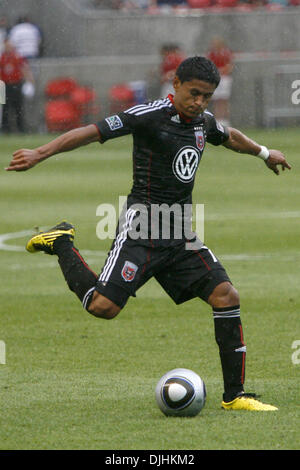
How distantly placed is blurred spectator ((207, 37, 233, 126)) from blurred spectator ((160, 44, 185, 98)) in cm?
85

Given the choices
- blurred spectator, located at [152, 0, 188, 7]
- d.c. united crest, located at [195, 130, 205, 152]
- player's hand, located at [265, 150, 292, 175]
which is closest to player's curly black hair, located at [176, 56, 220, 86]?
d.c. united crest, located at [195, 130, 205, 152]

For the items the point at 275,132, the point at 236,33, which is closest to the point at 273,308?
the point at 275,132

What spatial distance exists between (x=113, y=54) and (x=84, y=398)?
1002 inches

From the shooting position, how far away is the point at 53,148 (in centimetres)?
639

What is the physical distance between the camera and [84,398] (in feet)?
22.7

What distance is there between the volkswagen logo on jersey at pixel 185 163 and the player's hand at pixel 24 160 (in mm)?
946

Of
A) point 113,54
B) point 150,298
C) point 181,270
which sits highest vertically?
point 113,54

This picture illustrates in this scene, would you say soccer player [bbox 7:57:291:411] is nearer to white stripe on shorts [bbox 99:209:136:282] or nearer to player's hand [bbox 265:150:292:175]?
white stripe on shorts [bbox 99:209:136:282]

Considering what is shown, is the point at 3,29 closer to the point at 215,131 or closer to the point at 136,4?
the point at 136,4

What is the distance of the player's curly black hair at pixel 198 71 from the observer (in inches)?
261

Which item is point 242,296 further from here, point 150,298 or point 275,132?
point 275,132

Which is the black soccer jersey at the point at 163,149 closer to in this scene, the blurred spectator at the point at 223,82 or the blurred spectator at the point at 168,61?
the blurred spectator at the point at 168,61

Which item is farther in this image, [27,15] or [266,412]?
[27,15]

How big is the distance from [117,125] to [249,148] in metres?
1.25
